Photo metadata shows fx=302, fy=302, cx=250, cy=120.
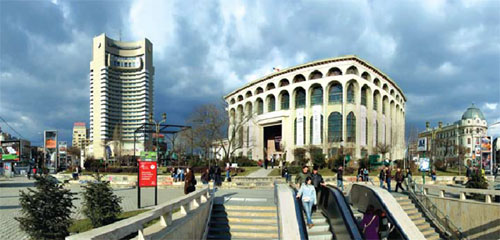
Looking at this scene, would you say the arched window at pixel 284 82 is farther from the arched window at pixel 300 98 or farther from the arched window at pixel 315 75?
the arched window at pixel 315 75

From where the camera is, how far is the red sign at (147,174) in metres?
13.2

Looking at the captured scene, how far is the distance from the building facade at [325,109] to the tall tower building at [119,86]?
82.8m

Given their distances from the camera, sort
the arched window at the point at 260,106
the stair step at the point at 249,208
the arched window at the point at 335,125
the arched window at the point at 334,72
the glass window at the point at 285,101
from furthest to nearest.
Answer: the arched window at the point at 260,106 < the glass window at the point at 285,101 < the arched window at the point at 334,72 < the arched window at the point at 335,125 < the stair step at the point at 249,208

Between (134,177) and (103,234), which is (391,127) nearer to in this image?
(134,177)

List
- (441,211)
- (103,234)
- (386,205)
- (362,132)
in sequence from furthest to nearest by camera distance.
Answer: (362,132)
(441,211)
(386,205)
(103,234)

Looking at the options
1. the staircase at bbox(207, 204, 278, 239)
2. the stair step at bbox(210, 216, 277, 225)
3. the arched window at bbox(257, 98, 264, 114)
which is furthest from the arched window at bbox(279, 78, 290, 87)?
the stair step at bbox(210, 216, 277, 225)

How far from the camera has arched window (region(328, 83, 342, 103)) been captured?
53094 mm

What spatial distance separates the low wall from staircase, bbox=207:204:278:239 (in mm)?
9097

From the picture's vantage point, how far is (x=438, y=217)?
13.2 meters

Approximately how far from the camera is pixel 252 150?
62469 mm

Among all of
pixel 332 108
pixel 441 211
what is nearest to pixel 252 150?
pixel 332 108

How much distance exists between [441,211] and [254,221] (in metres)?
9.41

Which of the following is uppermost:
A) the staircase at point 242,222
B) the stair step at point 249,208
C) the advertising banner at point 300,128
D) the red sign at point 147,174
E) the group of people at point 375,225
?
the advertising banner at point 300,128

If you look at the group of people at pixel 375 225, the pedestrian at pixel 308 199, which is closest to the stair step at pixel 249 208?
the pedestrian at pixel 308 199
